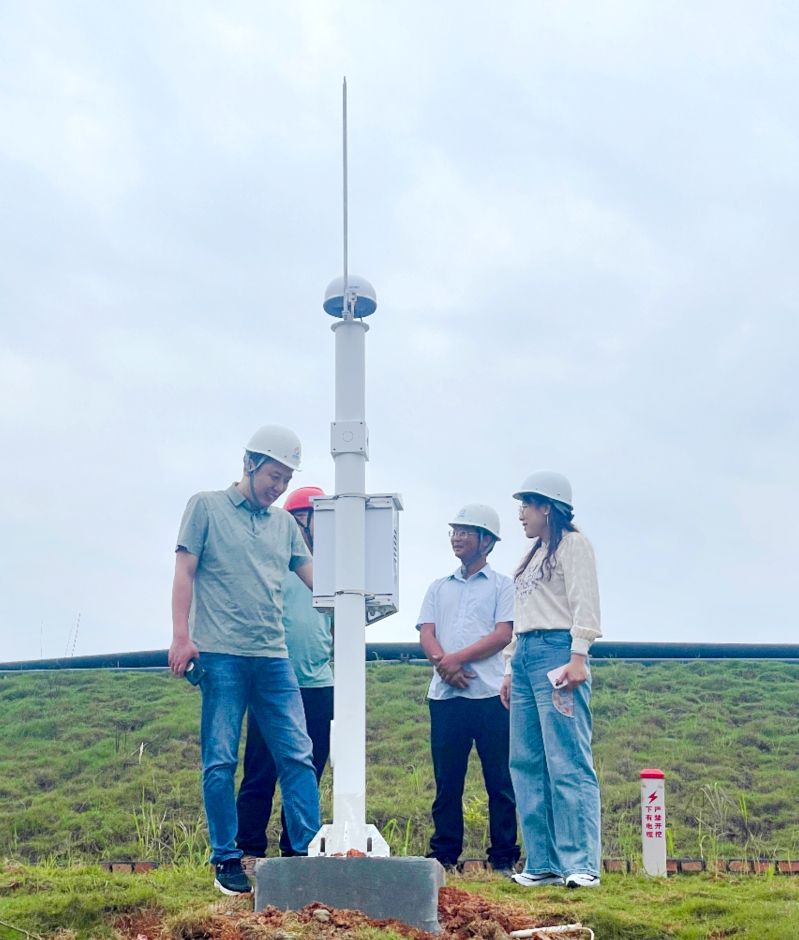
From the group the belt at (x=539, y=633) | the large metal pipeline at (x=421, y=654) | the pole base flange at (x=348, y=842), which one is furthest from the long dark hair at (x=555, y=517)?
the large metal pipeline at (x=421, y=654)

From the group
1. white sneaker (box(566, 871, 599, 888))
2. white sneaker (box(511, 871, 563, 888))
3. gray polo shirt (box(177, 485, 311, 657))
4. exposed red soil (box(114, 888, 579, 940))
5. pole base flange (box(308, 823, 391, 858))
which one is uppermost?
gray polo shirt (box(177, 485, 311, 657))

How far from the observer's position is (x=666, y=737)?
921 centimetres

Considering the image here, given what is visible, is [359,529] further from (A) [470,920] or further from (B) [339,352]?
(A) [470,920]

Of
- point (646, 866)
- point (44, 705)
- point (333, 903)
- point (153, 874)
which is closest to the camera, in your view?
point (333, 903)

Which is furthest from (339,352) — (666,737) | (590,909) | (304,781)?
(666,737)

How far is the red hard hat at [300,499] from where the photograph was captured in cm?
703

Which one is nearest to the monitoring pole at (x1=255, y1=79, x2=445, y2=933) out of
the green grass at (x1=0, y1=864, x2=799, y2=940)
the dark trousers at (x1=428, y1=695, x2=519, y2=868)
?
the green grass at (x1=0, y1=864, x2=799, y2=940)

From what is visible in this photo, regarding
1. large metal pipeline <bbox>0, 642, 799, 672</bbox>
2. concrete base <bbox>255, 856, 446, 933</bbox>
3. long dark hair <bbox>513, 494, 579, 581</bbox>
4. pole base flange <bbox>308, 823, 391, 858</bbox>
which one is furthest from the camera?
large metal pipeline <bbox>0, 642, 799, 672</bbox>

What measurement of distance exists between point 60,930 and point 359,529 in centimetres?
174

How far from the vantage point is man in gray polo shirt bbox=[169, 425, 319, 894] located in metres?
5.56

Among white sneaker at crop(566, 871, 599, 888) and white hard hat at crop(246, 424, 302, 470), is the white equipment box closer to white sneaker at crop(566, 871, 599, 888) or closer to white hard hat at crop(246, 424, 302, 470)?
white hard hat at crop(246, 424, 302, 470)

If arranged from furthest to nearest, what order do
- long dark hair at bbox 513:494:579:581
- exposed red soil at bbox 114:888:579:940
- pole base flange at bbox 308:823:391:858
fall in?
long dark hair at bbox 513:494:579:581 → pole base flange at bbox 308:823:391:858 → exposed red soil at bbox 114:888:579:940

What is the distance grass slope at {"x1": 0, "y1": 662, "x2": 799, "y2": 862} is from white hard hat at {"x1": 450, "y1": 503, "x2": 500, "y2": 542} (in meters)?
1.81

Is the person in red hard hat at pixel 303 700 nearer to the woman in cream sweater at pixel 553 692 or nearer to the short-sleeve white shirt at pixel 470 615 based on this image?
the short-sleeve white shirt at pixel 470 615
